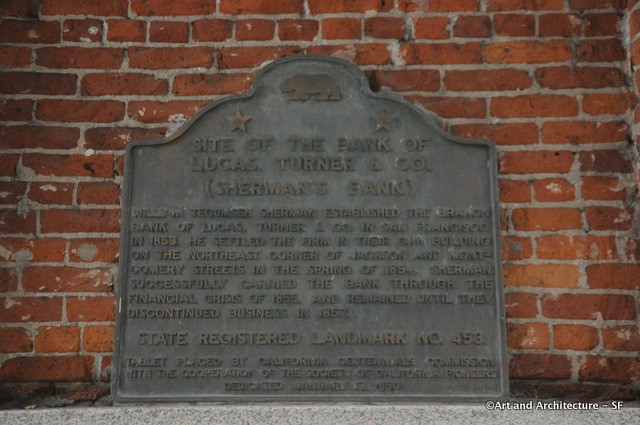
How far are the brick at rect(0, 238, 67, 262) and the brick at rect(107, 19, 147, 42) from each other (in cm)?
92

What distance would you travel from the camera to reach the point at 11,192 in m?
2.67

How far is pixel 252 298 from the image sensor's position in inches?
97.6

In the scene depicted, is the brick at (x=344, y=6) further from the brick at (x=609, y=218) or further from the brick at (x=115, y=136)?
the brick at (x=609, y=218)

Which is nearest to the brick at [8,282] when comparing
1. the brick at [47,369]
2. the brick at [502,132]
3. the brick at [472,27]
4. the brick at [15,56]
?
the brick at [47,369]

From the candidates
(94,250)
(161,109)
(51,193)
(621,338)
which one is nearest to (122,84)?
(161,109)

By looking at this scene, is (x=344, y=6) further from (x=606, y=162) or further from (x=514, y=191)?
(x=606, y=162)

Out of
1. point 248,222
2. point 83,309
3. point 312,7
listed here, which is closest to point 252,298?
point 248,222

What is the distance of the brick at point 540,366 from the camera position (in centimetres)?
254

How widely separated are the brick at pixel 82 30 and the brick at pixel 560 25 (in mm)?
1934

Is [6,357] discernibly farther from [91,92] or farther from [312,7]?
[312,7]

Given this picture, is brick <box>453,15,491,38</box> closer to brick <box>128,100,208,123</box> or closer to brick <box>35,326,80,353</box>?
brick <box>128,100,208,123</box>

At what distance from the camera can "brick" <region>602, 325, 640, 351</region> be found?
8.33 ft

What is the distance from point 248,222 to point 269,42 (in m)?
0.83

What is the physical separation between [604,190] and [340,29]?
1.31m
